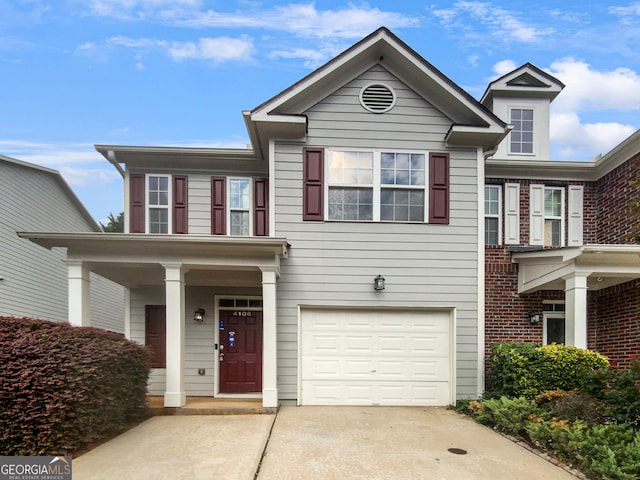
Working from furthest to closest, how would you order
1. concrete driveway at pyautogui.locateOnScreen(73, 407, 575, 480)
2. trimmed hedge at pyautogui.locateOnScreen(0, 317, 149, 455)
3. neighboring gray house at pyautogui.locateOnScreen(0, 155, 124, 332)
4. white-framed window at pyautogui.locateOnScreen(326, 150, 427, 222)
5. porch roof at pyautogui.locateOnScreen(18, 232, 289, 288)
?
1. neighboring gray house at pyautogui.locateOnScreen(0, 155, 124, 332)
2. white-framed window at pyautogui.locateOnScreen(326, 150, 427, 222)
3. porch roof at pyautogui.locateOnScreen(18, 232, 289, 288)
4. trimmed hedge at pyautogui.locateOnScreen(0, 317, 149, 455)
5. concrete driveway at pyautogui.locateOnScreen(73, 407, 575, 480)

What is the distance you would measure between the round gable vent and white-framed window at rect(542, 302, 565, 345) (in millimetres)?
5442

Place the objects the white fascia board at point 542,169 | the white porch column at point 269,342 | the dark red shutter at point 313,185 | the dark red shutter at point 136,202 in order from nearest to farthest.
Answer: the white porch column at point 269,342 < the dark red shutter at point 313,185 < the dark red shutter at point 136,202 < the white fascia board at point 542,169

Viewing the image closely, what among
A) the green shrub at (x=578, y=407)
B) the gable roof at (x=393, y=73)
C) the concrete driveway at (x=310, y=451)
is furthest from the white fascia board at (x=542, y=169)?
the concrete driveway at (x=310, y=451)

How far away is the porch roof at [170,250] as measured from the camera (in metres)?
6.80

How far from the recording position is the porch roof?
Answer: 6.80 meters

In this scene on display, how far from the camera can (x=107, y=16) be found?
34.6 feet

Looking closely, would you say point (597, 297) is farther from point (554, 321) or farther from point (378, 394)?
point (378, 394)

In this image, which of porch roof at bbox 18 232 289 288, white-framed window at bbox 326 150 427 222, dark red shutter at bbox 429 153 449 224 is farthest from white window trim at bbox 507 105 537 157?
porch roof at bbox 18 232 289 288

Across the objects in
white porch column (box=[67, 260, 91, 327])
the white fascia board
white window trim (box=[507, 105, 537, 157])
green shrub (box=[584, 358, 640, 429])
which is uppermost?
white window trim (box=[507, 105, 537, 157])

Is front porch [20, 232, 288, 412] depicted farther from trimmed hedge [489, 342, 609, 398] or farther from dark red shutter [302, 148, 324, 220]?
trimmed hedge [489, 342, 609, 398]

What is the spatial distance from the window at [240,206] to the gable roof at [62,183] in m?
6.40

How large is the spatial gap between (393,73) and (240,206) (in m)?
4.19

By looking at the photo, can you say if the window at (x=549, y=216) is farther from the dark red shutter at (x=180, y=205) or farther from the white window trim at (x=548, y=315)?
the dark red shutter at (x=180, y=205)

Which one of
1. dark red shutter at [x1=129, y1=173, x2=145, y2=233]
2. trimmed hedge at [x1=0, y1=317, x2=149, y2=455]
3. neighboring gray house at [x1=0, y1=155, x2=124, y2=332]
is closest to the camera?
trimmed hedge at [x1=0, y1=317, x2=149, y2=455]
